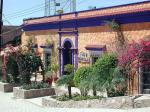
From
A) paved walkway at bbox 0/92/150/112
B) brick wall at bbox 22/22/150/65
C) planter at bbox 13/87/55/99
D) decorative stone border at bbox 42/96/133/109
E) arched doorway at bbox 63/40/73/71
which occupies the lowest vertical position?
paved walkway at bbox 0/92/150/112

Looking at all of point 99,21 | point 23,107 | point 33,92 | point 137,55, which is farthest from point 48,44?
point 137,55

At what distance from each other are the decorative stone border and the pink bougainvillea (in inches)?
57.4

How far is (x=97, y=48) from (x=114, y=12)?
7.06ft

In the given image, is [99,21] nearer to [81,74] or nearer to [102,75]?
[81,74]

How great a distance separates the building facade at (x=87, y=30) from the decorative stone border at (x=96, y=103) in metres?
3.98

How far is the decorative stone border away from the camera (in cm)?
1391

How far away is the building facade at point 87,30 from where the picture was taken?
17664 mm

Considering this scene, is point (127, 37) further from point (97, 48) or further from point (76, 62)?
point (76, 62)

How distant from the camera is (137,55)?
14633mm

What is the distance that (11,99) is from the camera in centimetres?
1939

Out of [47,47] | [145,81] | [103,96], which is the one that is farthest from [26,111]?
[47,47]

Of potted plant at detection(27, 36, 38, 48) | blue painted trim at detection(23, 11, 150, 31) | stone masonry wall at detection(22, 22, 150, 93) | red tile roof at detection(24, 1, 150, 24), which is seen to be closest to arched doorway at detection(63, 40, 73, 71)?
stone masonry wall at detection(22, 22, 150, 93)

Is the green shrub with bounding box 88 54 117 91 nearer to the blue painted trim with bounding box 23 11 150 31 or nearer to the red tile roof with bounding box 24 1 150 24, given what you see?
the blue painted trim with bounding box 23 11 150 31

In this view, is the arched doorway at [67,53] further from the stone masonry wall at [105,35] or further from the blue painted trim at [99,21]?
the blue painted trim at [99,21]
